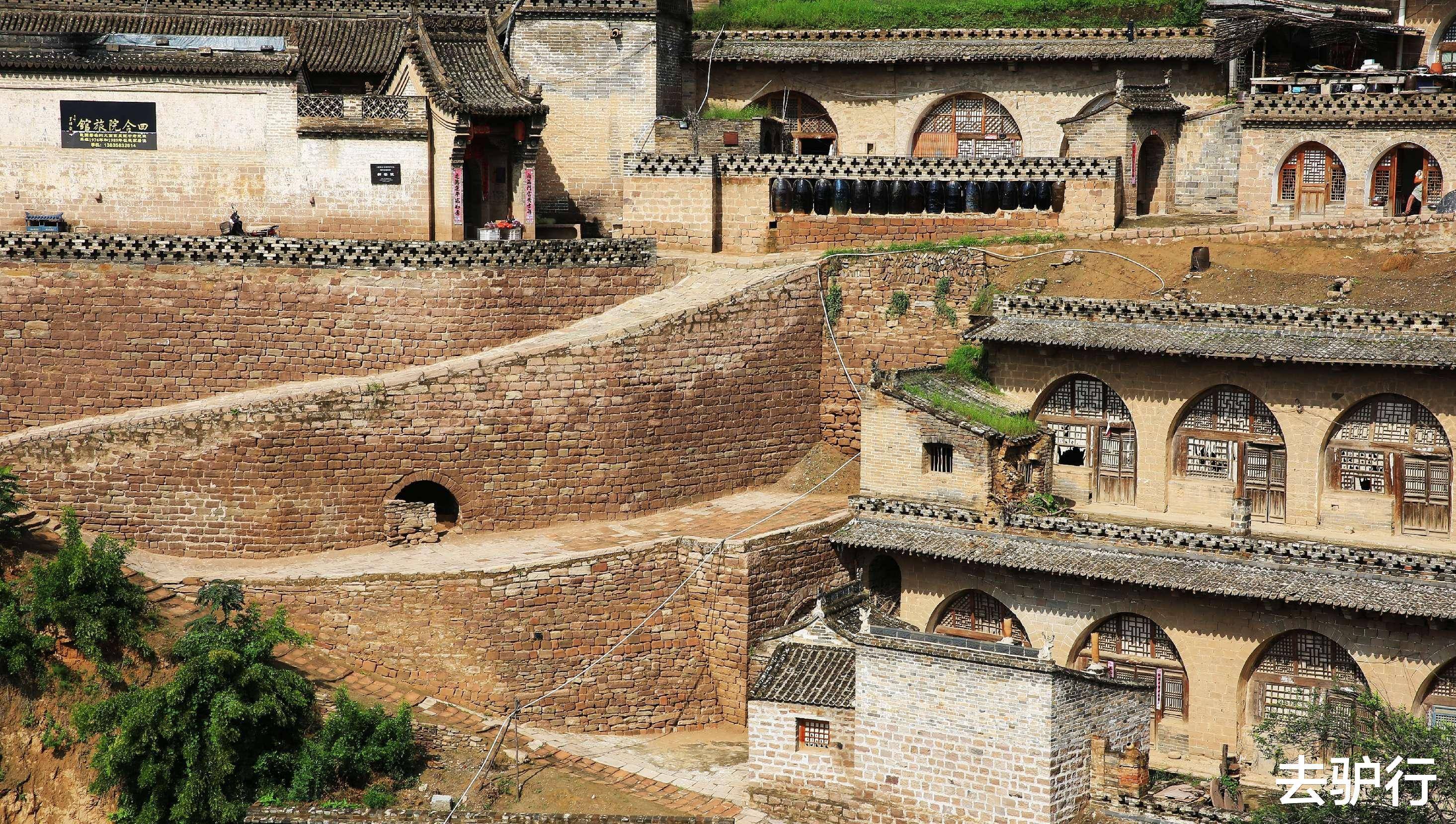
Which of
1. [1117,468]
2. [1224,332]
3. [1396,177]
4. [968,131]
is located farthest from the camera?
[968,131]

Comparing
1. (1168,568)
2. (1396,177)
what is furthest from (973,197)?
(1168,568)

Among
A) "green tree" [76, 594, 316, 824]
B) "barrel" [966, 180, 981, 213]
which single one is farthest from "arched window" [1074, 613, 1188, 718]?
"green tree" [76, 594, 316, 824]

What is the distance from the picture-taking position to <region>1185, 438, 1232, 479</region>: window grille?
36.4 m

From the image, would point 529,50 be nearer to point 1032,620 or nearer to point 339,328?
point 339,328

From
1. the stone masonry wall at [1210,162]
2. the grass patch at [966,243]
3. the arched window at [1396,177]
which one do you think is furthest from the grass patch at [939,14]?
the grass patch at [966,243]

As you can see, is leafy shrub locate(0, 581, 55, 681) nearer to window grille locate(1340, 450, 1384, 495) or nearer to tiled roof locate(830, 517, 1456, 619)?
tiled roof locate(830, 517, 1456, 619)

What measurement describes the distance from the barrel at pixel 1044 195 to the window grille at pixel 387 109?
12.8 m

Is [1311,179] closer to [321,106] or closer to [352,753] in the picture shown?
[321,106]

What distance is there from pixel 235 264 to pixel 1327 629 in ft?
69.2

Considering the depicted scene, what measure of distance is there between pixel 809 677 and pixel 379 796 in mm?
6831

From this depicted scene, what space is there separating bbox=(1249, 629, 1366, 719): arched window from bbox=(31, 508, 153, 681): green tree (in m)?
18.0

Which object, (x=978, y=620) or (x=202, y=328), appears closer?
(x=978, y=620)

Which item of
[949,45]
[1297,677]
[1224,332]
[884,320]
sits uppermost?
[949,45]

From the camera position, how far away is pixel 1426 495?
3456 cm
